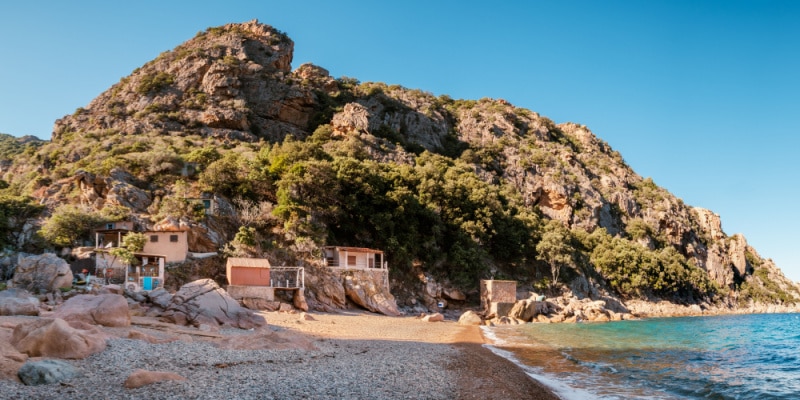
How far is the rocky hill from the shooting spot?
152ft

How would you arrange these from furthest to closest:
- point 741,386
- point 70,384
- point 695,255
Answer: point 695,255, point 741,386, point 70,384

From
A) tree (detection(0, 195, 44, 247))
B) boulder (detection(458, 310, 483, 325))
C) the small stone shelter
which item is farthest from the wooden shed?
tree (detection(0, 195, 44, 247))

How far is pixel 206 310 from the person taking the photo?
20797 millimetres

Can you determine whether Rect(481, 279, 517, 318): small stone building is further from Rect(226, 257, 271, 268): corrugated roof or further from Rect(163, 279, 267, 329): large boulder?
Rect(163, 279, 267, 329): large boulder

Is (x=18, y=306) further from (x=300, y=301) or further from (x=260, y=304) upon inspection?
(x=300, y=301)

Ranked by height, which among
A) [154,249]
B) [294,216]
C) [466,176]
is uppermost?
[466,176]

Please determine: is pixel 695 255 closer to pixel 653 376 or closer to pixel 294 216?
pixel 294 216

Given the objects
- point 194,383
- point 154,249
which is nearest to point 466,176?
point 154,249

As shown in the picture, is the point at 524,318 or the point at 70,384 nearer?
the point at 70,384

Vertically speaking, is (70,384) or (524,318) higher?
(70,384)

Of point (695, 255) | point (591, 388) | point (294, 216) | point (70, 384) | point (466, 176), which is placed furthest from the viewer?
point (695, 255)

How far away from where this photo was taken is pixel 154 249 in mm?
35906

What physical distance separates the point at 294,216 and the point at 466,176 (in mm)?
33126

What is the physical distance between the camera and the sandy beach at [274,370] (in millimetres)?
8664
